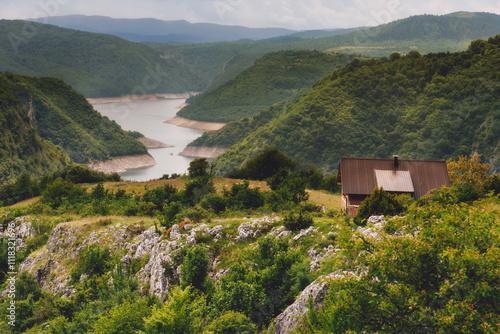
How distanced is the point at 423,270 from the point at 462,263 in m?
1.10

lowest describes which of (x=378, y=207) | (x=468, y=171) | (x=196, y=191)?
(x=468, y=171)

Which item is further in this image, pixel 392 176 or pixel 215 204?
pixel 215 204

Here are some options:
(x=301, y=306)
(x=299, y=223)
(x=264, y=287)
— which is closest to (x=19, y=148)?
(x=299, y=223)

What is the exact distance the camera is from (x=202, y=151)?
16488 cm

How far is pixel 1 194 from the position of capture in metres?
58.2

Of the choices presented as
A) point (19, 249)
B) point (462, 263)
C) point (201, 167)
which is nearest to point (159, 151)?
point (201, 167)

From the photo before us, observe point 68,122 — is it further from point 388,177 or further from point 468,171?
point 388,177

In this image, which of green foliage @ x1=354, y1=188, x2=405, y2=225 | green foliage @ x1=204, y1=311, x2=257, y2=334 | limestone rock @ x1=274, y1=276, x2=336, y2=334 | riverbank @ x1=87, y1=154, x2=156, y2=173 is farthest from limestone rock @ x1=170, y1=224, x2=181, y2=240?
riverbank @ x1=87, y1=154, x2=156, y2=173

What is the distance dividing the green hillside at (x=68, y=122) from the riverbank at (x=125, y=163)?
8.29 ft

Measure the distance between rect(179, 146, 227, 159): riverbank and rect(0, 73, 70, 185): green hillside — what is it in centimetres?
4946

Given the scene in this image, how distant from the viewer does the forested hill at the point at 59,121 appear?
11862 cm

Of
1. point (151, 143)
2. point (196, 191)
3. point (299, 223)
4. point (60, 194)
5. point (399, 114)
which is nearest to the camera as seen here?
point (299, 223)

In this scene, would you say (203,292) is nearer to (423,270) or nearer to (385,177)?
(423,270)

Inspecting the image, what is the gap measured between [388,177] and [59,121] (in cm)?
14843
